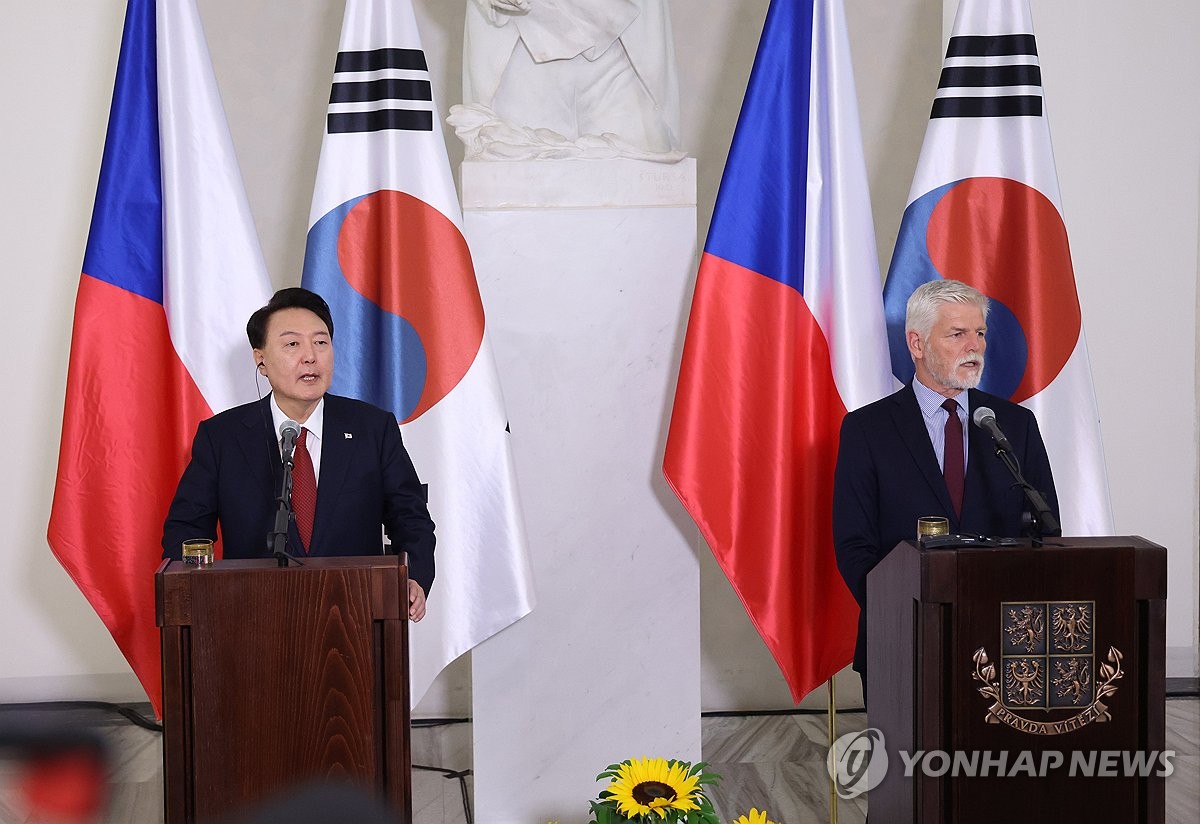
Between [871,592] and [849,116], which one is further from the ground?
[849,116]

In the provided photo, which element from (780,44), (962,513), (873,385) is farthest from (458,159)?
(962,513)

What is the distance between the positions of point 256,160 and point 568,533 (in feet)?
6.94

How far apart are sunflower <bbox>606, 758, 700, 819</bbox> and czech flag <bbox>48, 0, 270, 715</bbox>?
162 centimetres

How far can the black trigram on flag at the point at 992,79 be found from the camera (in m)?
3.57

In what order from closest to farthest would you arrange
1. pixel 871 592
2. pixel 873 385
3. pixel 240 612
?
pixel 240 612 < pixel 871 592 < pixel 873 385

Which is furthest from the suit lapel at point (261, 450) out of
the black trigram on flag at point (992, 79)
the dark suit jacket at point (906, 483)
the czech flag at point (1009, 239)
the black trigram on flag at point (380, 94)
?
the black trigram on flag at point (992, 79)

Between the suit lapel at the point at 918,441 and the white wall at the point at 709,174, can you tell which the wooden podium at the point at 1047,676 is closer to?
the suit lapel at the point at 918,441

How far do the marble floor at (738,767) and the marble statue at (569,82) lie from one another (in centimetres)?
183

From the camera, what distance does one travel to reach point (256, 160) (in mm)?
4809

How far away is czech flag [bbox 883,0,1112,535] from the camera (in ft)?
11.6

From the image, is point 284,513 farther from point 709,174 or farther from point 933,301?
point 709,174

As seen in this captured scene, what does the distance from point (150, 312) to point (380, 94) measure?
84 centimetres

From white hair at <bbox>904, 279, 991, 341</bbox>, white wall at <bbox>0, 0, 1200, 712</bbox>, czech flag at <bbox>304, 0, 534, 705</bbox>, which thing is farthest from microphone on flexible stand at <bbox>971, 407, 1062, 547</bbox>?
white wall at <bbox>0, 0, 1200, 712</bbox>

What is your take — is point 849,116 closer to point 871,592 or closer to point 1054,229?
point 1054,229
